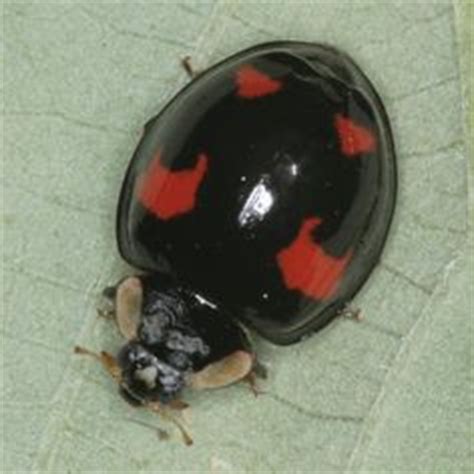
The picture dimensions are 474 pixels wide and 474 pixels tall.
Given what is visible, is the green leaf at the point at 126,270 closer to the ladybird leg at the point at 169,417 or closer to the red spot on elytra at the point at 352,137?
the ladybird leg at the point at 169,417

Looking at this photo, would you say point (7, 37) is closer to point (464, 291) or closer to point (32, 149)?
point (32, 149)

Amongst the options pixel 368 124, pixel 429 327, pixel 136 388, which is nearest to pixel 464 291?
pixel 429 327

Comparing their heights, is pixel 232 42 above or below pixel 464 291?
above

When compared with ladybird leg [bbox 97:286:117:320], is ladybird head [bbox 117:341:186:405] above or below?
below

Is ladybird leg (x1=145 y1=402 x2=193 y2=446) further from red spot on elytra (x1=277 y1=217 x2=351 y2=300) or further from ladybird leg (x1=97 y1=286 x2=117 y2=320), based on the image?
red spot on elytra (x1=277 y1=217 x2=351 y2=300)

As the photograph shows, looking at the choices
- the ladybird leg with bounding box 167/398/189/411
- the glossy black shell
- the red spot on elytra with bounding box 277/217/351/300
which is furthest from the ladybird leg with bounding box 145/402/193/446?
the red spot on elytra with bounding box 277/217/351/300

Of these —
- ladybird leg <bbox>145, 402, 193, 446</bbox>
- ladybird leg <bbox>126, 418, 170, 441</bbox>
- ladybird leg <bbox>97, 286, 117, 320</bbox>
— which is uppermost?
ladybird leg <bbox>97, 286, 117, 320</bbox>

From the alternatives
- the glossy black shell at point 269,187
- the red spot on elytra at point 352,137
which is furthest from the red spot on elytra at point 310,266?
the red spot on elytra at point 352,137

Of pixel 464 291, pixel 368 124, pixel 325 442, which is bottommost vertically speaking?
pixel 325 442
